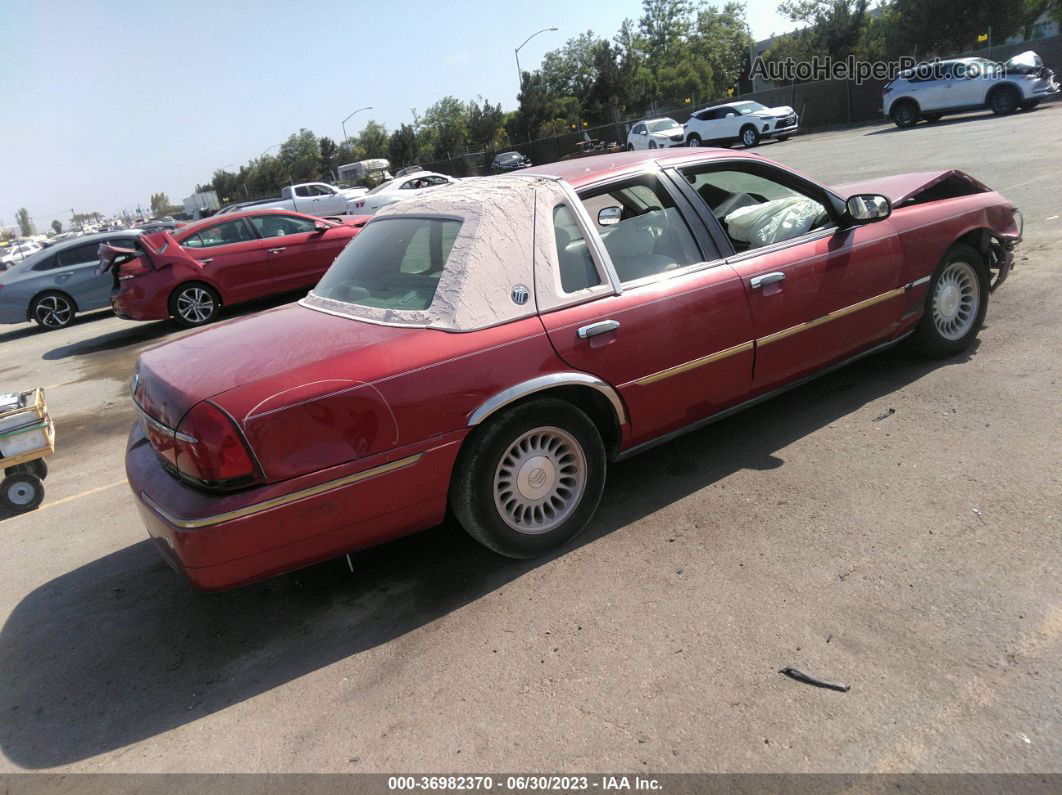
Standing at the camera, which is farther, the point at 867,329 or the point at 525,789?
the point at 867,329

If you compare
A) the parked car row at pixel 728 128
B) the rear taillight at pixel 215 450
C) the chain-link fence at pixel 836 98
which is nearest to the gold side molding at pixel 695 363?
the rear taillight at pixel 215 450

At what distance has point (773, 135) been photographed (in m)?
30.6

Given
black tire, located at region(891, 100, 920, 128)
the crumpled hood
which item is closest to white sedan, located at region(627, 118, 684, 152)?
black tire, located at region(891, 100, 920, 128)

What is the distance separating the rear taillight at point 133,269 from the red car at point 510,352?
8.17 meters

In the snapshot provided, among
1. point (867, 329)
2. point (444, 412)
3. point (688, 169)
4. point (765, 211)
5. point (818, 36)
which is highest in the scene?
point (818, 36)

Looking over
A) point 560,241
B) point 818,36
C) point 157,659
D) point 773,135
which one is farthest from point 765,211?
point 818,36

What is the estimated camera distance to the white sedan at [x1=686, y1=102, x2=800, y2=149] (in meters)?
30.3

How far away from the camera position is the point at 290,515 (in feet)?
9.78

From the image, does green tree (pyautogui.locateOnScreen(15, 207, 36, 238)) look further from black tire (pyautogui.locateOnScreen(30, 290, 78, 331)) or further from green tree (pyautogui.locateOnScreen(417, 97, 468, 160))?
black tire (pyautogui.locateOnScreen(30, 290, 78, 331))

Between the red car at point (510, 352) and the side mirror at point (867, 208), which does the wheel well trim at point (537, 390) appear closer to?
the red car at point (510, 352)

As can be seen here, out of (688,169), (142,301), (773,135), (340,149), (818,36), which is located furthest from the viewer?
(340,149)

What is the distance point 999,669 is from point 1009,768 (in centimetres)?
44

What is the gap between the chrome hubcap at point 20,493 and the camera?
5166 millimetres

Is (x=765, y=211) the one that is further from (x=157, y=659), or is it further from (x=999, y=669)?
(x=157, y=659)
